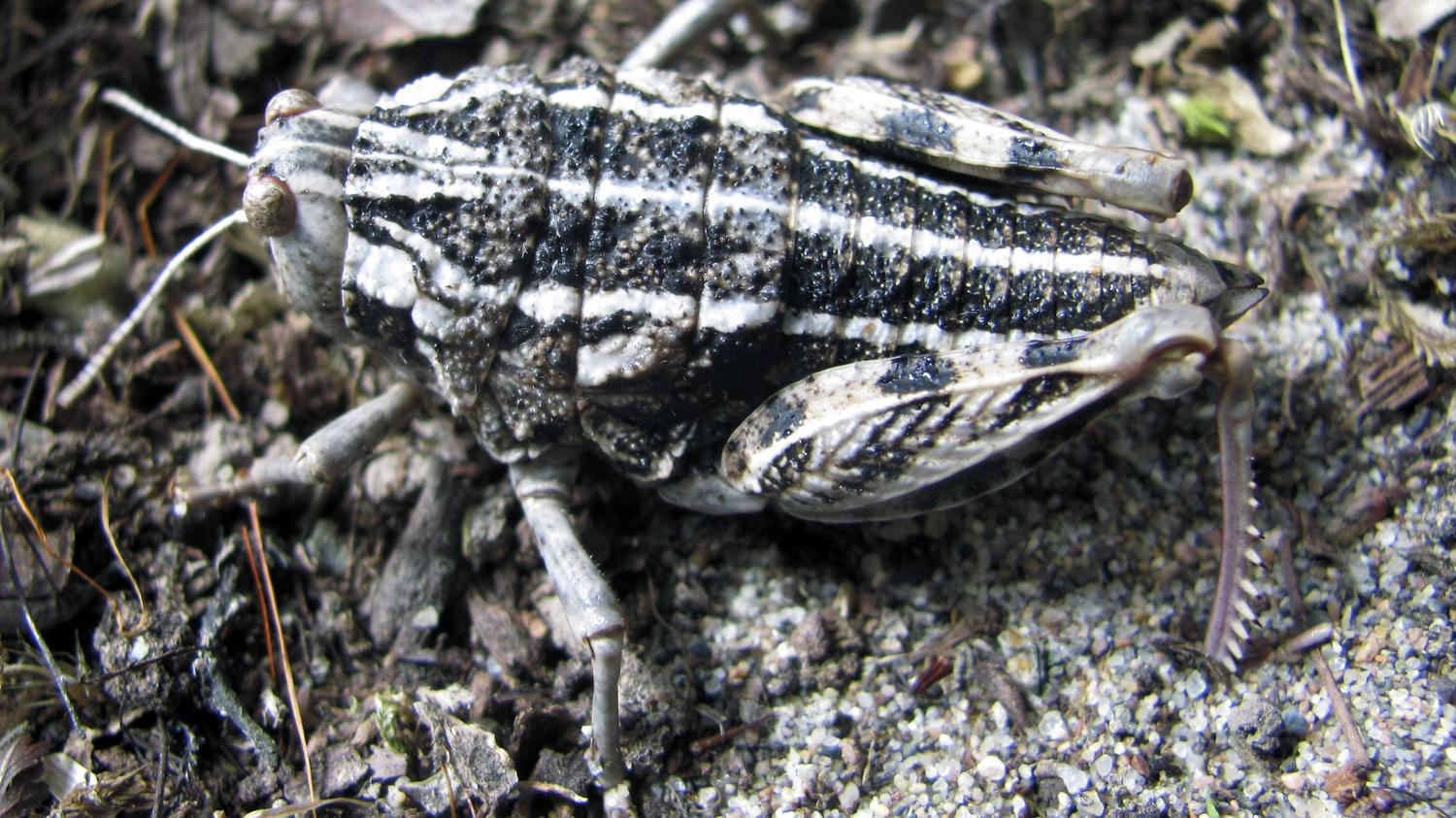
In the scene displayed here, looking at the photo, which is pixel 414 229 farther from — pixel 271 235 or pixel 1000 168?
pixel 1000 168

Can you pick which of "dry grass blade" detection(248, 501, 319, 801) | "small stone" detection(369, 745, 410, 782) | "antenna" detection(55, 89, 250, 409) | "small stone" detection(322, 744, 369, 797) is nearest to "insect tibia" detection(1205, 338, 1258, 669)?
"small stone" detection(369, 745, 410, 782)

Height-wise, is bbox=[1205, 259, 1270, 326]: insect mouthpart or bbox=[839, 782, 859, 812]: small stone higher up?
bbox=[1205, 259, 1270, 326]: insect mouthpart

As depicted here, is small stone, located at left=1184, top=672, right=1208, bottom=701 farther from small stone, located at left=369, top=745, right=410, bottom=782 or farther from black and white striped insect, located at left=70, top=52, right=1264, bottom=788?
small stone, located at left=369, top=745, right=410, bottom=782

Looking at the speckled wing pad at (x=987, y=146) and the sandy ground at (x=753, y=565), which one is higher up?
the speckled wing pad at (x=987, y=146)

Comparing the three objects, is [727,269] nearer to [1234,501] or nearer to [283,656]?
[1234,501]

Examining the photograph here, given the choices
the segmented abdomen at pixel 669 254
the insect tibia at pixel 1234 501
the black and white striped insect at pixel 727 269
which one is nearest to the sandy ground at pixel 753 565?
the insect tibia at pixel 1234 501

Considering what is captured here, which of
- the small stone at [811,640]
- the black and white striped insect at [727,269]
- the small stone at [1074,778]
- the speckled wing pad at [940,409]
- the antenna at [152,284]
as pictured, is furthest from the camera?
the antenna at [152,284]

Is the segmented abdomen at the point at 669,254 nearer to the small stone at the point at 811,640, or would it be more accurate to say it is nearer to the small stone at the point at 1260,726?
the small stone at the point at 811,640

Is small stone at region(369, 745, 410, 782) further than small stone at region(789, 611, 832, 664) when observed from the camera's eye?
No

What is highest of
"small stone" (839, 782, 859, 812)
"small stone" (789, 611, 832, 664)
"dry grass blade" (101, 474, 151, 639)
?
"dry grass blade" (101, 474, 151, 639)
